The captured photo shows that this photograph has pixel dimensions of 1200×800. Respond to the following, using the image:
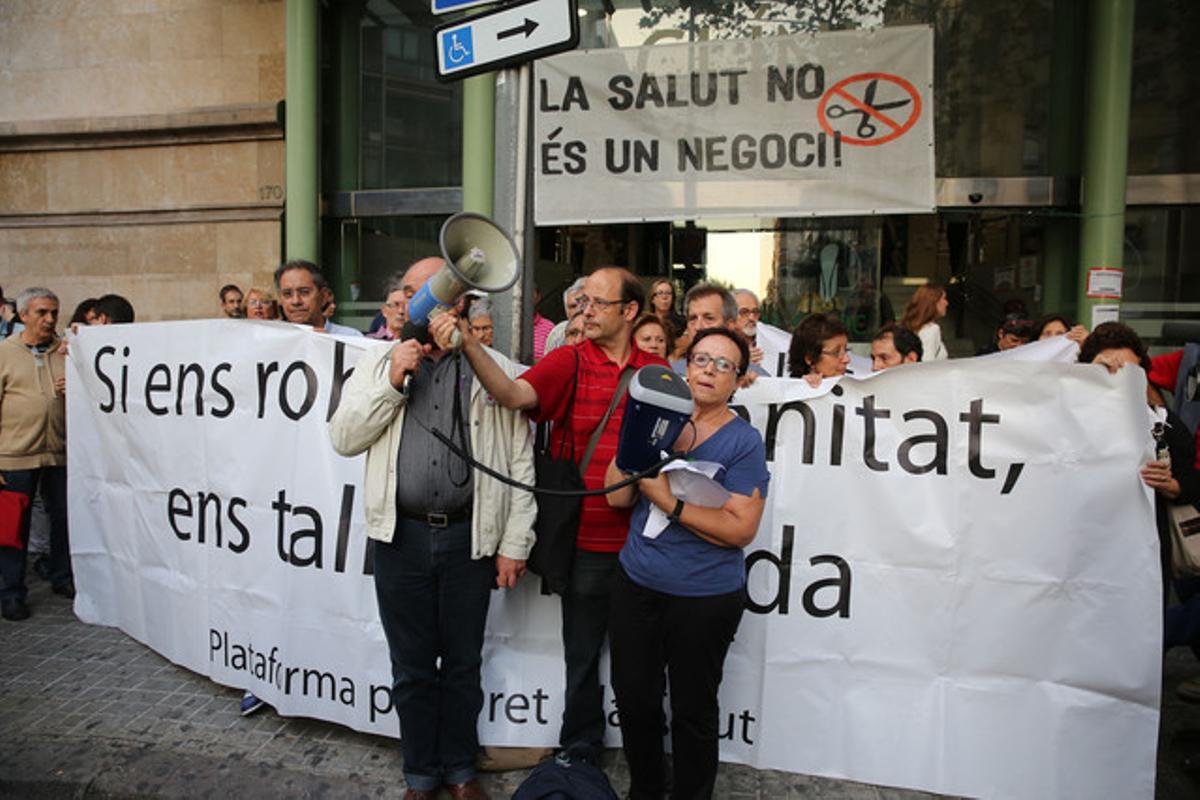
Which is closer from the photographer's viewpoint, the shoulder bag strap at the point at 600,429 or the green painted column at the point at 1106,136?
the shoulder bag strap at the point at 600,429

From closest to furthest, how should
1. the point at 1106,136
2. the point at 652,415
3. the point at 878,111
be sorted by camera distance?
the point at 652,415, the point at 878,111, the point at 1106,136

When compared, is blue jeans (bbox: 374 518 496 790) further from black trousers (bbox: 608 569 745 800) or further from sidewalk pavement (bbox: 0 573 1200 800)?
black trousers (bbox: 608 569 745 800)

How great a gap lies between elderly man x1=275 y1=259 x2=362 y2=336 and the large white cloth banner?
18 cm

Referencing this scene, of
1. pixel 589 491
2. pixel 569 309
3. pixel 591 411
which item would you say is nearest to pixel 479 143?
pixel 569 309

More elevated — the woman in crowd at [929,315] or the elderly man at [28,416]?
the woman in crowd at [929,315]

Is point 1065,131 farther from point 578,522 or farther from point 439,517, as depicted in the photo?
point 439,517

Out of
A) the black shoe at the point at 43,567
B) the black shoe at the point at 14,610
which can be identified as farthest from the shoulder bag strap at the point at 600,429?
the black shoe at the point at 43,567

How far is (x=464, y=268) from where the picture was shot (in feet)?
8.68

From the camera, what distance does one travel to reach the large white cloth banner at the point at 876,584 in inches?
122

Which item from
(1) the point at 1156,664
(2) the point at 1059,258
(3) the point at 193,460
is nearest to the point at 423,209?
(3) the point at 193,460

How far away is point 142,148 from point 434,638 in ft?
27.5

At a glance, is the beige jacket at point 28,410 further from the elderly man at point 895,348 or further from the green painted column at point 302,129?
the elderly man at point 895,348

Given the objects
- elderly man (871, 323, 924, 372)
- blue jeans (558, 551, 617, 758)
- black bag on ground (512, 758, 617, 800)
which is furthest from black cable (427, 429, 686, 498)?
elderly man (871, 323, 924, 372)

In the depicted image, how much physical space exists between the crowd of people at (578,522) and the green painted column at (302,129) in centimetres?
611
